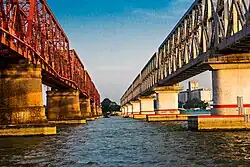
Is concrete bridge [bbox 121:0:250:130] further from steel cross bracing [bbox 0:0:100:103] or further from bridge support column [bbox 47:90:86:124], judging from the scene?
bridge support column [bbox 47:90:86:124]

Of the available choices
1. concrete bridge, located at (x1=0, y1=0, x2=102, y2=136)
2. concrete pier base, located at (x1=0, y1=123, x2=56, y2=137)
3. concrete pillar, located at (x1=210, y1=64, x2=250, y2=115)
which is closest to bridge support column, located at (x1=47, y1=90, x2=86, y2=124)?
concrete bridge, located at (x1=0, y1=0, x2=102, y2=136)

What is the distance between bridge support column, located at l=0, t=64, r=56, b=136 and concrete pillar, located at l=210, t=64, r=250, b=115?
2143 cm

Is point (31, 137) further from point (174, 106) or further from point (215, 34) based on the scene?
point (174, 106)

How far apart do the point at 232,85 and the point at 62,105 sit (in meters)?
63.7

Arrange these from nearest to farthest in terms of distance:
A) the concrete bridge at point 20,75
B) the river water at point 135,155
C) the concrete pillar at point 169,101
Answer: the river water at point 135,155 < the concrete bridge at point 20,75 < the concrete pillar at point 169,101

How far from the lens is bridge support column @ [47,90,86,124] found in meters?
104

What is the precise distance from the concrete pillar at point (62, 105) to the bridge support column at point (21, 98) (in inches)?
1948

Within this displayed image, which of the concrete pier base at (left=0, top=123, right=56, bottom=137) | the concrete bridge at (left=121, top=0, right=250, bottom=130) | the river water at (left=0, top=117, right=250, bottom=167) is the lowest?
the river water at (left=0, top=117, right=250, bottom=167)

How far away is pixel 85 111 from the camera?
155500 millimetres

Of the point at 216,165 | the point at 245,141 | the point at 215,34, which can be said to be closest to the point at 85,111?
the point at 215,34

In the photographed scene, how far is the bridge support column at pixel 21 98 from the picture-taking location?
2071 inches

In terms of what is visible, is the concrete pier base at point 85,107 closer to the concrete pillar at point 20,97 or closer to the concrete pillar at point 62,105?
the concrete pillar at point 62,105

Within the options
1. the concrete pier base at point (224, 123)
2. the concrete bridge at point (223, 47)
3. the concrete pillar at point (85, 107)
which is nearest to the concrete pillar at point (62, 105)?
the concrete pillar at point (85, 107)

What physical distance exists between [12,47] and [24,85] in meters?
7.95
